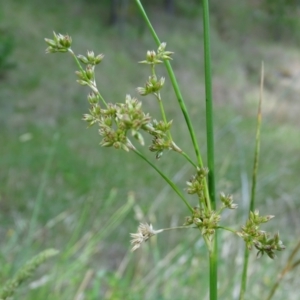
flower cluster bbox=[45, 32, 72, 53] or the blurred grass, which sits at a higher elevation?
the blurred grass

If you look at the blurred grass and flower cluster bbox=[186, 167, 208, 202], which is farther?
the blurred grass

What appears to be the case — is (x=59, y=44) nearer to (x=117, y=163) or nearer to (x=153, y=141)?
(x=153, y=141)

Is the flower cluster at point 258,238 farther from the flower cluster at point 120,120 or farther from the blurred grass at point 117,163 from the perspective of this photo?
the blurred grass at point 117,163

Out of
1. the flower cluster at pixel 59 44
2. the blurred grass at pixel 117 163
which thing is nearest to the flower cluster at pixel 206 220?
the flower cluster at pixel 59 44

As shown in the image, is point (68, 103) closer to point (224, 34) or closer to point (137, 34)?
point (137, 34)

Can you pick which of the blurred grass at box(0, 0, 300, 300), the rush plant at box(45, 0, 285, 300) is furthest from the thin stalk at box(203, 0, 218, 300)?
the blurred grass at box(0, 0, 300, 300)

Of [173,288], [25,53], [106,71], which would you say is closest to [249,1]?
[106,71]

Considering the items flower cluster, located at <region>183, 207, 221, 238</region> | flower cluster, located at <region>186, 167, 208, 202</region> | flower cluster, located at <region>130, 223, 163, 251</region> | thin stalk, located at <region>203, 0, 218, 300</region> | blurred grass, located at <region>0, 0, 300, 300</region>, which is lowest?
flower cluster, located at <region>130, 223, 163, 251</region>

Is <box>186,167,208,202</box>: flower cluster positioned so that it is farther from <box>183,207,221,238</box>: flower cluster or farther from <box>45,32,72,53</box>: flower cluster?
<box>45,32,72,53</box>: flower cluster
